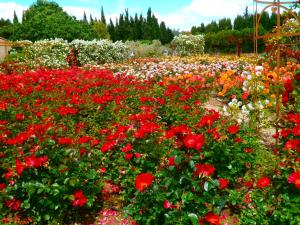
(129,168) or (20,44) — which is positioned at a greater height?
(20,44)

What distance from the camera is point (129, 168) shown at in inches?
125

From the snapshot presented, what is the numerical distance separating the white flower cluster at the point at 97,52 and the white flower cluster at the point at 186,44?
393 centimetres

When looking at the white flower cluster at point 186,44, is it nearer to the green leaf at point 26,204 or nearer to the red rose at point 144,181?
the green leaf at point 26,204

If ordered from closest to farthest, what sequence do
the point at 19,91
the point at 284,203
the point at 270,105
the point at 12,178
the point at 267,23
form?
the point at 284,203 < the point at 12,178 < the point at 270,105 < the point at 19,91 < the point at 267,23

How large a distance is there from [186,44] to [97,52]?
6132 millimetres

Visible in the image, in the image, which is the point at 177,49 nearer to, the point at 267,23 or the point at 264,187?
the point at 267,23

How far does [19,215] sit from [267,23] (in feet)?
101

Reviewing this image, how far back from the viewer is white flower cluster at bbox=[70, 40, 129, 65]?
16.8 metres

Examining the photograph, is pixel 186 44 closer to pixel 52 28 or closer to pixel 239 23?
pixel 239 23

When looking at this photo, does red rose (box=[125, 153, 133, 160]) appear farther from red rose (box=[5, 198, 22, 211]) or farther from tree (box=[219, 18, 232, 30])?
tree (box=[219, 18, 232, 30])

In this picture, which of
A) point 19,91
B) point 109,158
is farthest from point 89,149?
point 19,91

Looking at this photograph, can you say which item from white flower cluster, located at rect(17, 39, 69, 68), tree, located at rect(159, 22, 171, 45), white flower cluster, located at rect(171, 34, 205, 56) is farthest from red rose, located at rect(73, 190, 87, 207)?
tree, located at rect(159, 22, 171, 45)

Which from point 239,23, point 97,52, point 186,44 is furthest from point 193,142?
point 239,23

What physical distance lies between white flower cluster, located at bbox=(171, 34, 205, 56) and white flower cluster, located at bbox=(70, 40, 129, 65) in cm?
393
